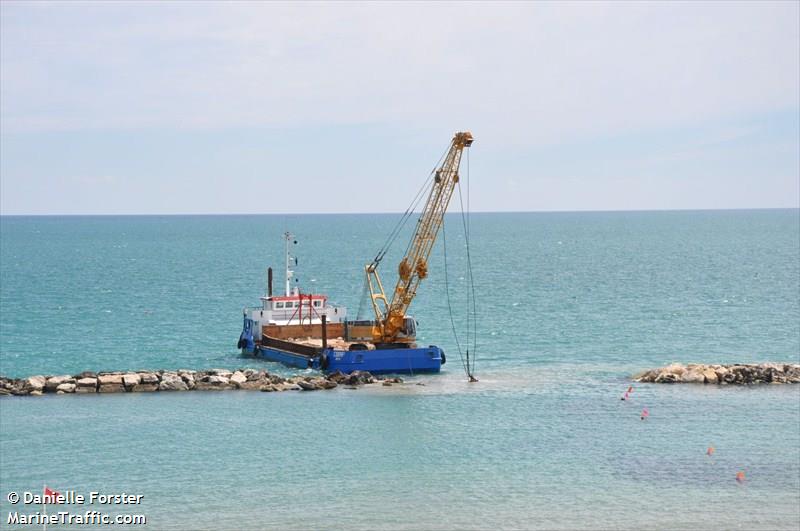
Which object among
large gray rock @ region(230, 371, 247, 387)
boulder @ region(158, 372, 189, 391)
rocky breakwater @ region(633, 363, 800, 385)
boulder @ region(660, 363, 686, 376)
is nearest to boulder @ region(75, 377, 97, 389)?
boulder @ region(158, 372, 189, 391)

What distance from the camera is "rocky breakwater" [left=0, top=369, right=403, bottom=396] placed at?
55.7 meters

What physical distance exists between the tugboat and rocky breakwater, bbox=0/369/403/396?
9.24ft

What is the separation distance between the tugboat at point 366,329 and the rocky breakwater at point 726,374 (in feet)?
32.9

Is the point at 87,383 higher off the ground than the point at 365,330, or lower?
lower

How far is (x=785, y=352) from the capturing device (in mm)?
71188

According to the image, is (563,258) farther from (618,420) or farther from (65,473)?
(65,473)

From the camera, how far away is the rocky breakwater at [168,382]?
5566cm

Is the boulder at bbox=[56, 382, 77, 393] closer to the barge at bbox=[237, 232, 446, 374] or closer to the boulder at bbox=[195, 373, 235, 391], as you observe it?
the boulder at bbox=[195, 373, 235, 391]

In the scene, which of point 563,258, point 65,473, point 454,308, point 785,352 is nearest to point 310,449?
point 65,473

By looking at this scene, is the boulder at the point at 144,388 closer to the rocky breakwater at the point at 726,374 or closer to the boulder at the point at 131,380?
the boulder at the point at 131,380

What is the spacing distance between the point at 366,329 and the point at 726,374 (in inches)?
900

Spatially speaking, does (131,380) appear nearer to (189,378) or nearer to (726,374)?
(189,378)

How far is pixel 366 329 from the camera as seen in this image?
7050 cm

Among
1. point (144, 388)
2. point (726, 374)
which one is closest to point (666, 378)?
point (726, 374)
